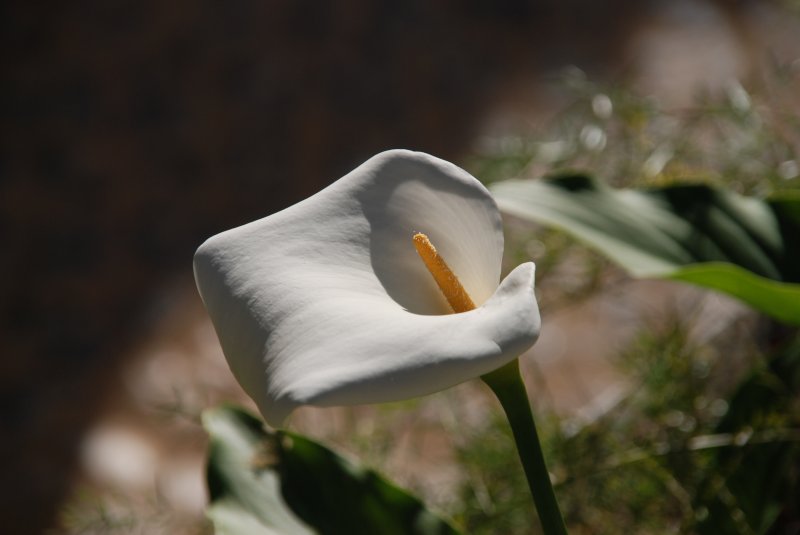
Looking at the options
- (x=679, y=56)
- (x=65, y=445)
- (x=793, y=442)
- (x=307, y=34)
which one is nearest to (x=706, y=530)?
(x=793, y=442)

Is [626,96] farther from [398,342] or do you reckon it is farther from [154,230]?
[154,230]

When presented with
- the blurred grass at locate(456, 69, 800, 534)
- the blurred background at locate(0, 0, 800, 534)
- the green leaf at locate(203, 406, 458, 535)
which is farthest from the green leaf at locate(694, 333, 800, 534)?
the blurred background at locate(0, 0, 800, 534)

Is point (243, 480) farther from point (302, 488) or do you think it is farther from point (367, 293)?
point (367, 293)

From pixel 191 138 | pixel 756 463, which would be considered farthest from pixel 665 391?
pixel 191 138

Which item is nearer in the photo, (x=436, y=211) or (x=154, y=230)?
(x=436, y=211)

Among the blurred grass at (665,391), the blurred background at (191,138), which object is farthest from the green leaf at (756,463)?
the blurred background at (191,138)
